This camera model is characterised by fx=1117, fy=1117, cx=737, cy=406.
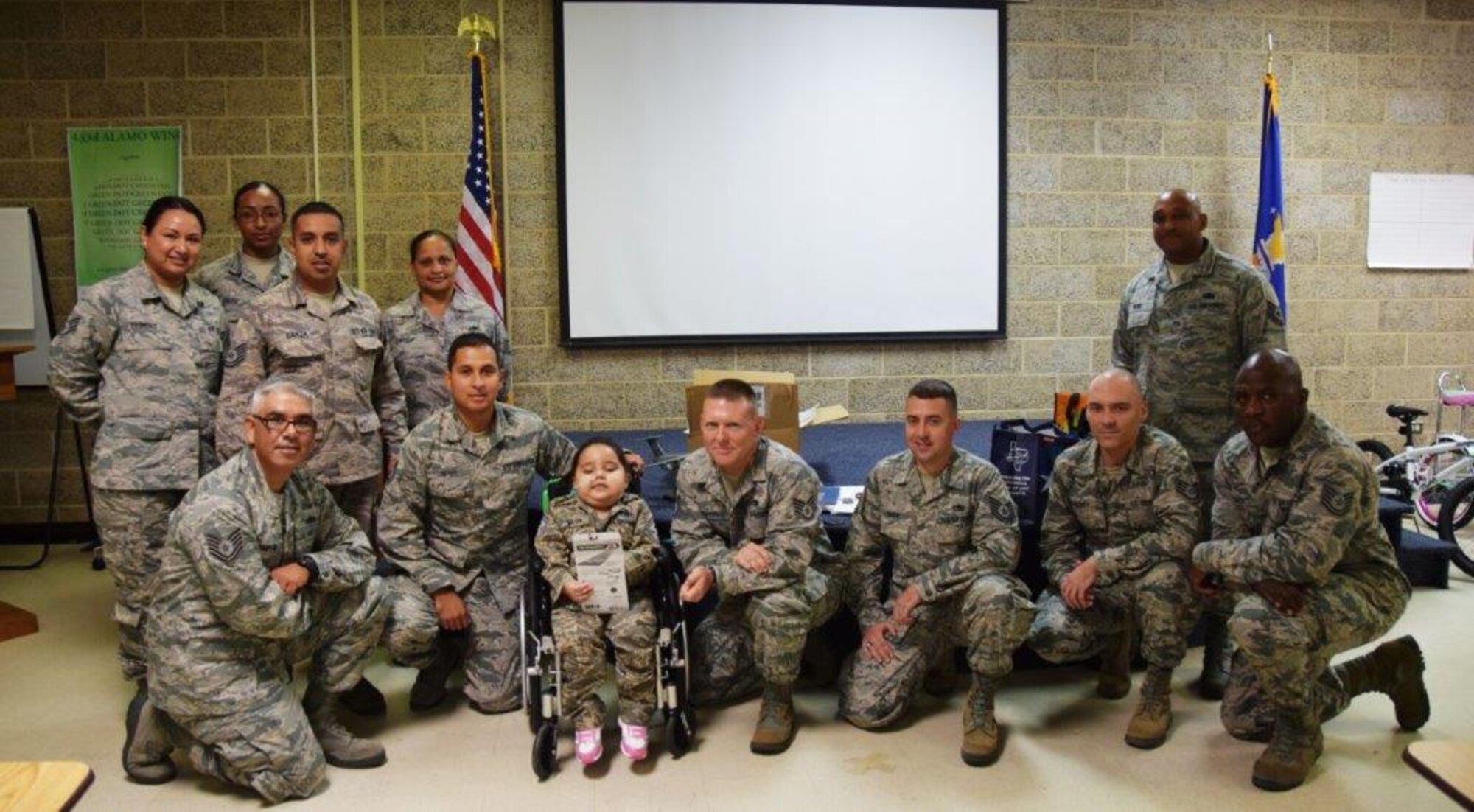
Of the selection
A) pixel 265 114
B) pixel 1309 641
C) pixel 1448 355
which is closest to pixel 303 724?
pixel 1309 641

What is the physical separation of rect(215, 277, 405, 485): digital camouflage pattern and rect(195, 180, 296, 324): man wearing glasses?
324 mm

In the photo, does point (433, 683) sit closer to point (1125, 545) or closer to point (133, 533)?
point (133, 533)

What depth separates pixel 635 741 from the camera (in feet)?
9.91

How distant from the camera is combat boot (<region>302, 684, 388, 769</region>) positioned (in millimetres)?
3031

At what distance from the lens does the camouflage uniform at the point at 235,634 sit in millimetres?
2740

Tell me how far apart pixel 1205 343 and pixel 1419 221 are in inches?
132

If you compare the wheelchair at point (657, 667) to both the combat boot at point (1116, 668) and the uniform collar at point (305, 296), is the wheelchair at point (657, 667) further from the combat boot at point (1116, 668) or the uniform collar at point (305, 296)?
the combat boot at point (1116, 668)

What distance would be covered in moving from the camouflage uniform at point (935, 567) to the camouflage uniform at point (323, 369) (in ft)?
5.53

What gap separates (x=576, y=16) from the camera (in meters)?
5.45

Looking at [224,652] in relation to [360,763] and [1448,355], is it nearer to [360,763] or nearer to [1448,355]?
[360,763]

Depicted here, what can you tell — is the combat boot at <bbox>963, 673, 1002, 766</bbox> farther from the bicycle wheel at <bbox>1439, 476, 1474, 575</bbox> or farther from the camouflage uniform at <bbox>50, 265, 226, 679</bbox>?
the bicycle wheel at <bbox>1439, 476, 1474, 575</bbox>

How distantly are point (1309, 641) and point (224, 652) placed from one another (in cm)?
274

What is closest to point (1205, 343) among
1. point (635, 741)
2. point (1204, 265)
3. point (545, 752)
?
point (1204, 265)

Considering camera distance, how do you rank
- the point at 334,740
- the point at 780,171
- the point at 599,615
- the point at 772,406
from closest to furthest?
the point at 334,740
the point at 599,615
the point at 772,406
the point at 780,171
